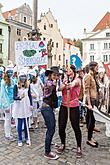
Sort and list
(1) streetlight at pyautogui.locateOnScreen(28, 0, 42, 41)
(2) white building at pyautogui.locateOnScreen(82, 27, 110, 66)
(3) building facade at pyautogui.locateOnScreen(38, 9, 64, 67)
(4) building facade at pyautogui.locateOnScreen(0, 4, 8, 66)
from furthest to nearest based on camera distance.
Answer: (2) white building at pyautogui.locateOnScreen(82, 27, 110, 66) < (3) building facade at pyautogui.locateOnScreen(38, 9, 64, 67) < (4) building facade at pyautogui.locateOnScreen(0, 4, 8, 66) < (1) streetlight at pyautogui.locateOnScreen(28, 0, 42, 41)

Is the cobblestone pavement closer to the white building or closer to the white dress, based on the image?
the white dress

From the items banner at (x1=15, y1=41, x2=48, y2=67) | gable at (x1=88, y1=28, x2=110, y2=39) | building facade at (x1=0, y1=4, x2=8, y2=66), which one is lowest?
banner at (x1=15, y1=41, x2=48, y2=67)

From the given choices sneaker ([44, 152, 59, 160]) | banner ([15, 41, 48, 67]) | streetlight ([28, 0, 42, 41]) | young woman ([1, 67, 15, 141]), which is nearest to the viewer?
sneaker ([44, 152, 59, 160])

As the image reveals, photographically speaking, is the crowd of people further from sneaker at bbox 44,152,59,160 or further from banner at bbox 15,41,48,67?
banner at bbox 15,41,48,67

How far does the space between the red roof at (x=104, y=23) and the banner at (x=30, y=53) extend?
55343 mm

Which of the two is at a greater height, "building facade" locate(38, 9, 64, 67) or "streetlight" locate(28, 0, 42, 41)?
"building facade" locate(38, 9, 64, 67)

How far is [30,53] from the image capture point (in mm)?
7426

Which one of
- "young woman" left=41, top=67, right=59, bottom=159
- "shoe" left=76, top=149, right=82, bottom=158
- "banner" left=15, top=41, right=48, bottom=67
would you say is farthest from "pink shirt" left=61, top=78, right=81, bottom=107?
"banner" left=15, top=41, right=48, bottom=67

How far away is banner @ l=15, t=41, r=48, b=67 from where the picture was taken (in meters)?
7.25

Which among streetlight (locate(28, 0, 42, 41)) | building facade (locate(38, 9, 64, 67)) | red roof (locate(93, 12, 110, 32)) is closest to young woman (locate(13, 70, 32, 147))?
streetlight (locate(28, 0, 42, 41))

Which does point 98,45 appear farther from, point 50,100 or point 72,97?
point 50,100

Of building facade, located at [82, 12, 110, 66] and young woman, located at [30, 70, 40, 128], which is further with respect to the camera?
building facade, located at [82, 12, 110, 66]

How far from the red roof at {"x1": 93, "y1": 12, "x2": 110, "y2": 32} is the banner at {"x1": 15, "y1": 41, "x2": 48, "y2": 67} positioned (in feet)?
182

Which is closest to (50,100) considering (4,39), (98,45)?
(4,39)
